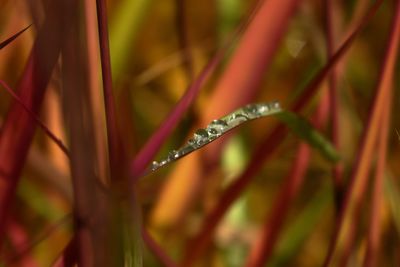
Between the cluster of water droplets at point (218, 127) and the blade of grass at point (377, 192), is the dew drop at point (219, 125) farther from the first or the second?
the blade of grass at point (377, 192)

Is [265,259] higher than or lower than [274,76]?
lower

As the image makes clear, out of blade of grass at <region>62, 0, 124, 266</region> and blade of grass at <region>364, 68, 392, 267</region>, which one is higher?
blade of grass at <region>364, 68, 392, 267</region>

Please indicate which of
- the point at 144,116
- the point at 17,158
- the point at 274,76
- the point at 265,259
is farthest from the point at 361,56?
the point at 17,158

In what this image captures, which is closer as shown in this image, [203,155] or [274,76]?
[203,155]

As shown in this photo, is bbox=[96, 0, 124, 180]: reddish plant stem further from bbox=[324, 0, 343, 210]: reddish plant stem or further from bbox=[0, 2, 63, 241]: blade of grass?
bbox=[324, 0, 343, 210]: reddish plant stem

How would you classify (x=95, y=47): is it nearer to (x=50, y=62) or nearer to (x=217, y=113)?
Result: (x=50, y=62)

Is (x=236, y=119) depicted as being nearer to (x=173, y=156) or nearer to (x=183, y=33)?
(x=173, y=156)

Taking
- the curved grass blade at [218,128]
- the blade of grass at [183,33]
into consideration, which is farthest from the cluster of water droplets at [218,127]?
the blade of grass at [183,33]

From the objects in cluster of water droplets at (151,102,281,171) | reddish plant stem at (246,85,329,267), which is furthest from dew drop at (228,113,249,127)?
reddish plant stem at (246,85,329,267)
